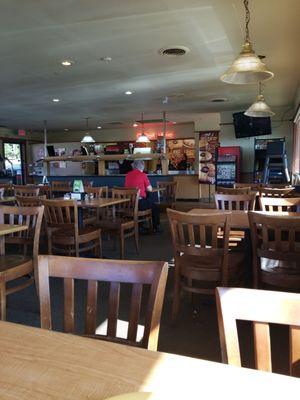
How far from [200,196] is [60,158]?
4.94 m

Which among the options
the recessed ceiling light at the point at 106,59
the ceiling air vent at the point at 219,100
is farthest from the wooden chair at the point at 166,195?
the recessed ceiling light at the point at 106,59

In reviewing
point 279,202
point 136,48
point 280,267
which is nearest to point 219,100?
point 136,48

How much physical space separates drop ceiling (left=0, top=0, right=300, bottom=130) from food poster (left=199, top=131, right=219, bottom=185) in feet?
13.4

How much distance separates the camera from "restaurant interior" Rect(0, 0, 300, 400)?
92cm

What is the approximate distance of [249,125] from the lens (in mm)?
9500

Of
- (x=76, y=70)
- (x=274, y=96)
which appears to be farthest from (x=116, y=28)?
(x=274, y=96)

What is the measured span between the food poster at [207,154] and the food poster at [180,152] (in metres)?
1.50

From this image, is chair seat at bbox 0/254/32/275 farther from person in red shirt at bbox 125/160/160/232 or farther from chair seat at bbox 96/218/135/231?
person in red shirt at bbox 125/160/160/232

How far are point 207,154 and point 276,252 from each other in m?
10.5

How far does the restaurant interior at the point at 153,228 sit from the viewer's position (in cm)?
92

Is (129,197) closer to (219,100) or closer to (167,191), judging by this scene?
(167,191)

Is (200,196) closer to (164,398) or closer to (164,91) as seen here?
(164,91)

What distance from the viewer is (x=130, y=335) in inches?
52.9

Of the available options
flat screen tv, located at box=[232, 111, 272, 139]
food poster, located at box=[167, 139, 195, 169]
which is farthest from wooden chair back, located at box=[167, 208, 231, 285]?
food poster, located at box=[167, 139, 195, 169]
